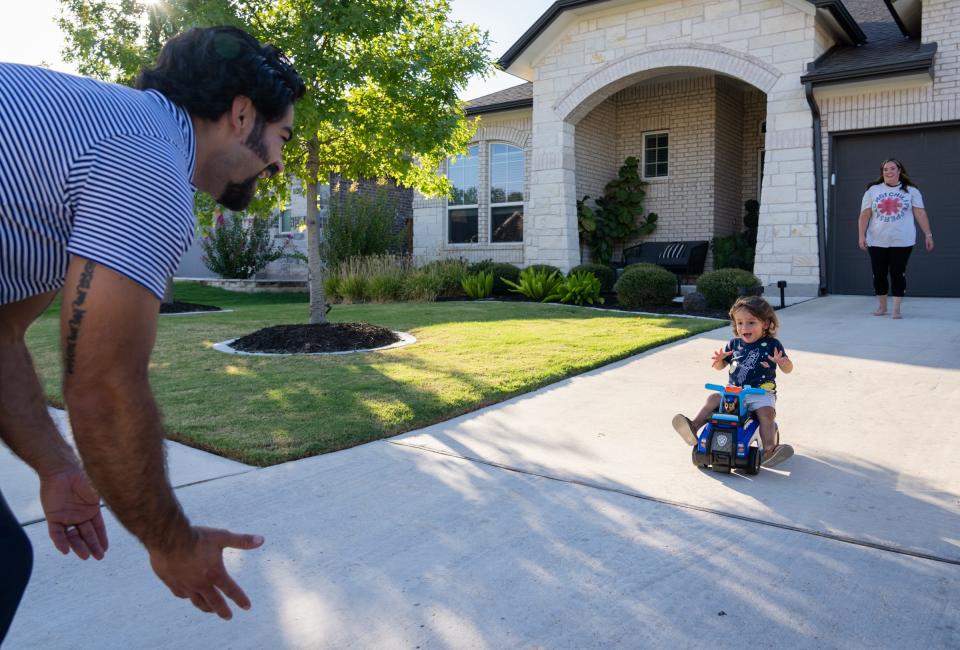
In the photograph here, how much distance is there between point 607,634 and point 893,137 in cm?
1235

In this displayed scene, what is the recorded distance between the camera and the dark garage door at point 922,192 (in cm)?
1204

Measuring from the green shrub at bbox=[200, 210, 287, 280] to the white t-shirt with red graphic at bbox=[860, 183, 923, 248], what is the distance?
14.8m

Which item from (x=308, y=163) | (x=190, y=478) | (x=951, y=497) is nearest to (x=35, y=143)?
(x=190, y=478)

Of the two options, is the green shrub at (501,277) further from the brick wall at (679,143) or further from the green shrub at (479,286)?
the brick wall at (679,143)

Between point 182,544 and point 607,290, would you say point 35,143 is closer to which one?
point 182,544

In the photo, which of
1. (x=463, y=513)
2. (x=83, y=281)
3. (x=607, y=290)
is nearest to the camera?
(x=83, y=281)

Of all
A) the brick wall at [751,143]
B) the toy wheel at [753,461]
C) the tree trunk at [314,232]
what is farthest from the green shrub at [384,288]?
the toy wheel at [753,461]

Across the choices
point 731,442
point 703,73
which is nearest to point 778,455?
point 731,442

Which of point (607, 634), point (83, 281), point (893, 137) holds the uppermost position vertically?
point (893, 137)

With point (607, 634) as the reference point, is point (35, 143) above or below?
above

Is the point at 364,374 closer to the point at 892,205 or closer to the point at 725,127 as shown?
the point at 892,205

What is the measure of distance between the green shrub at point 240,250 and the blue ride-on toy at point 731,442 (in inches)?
683

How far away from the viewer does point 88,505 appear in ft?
5.88

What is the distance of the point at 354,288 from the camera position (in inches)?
588
